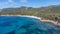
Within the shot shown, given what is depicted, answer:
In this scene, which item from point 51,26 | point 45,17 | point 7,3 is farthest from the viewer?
point 7,3

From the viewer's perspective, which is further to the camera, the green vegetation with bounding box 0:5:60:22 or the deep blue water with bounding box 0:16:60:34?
the green vegetation with bounding box 0:5:60:22

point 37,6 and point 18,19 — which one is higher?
point 37,6

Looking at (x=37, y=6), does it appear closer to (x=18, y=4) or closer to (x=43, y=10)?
(x=43, y=10)

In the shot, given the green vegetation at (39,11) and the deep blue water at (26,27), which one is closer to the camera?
the deep blue water at (26,27)

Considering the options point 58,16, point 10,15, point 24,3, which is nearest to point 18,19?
point 10,15

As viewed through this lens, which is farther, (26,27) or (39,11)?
(39,11)

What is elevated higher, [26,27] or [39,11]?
[39,11]

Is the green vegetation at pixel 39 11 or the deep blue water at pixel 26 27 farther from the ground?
the green vegetation at pixel 39 11

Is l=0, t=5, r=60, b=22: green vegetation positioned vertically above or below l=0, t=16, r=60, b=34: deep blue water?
above
